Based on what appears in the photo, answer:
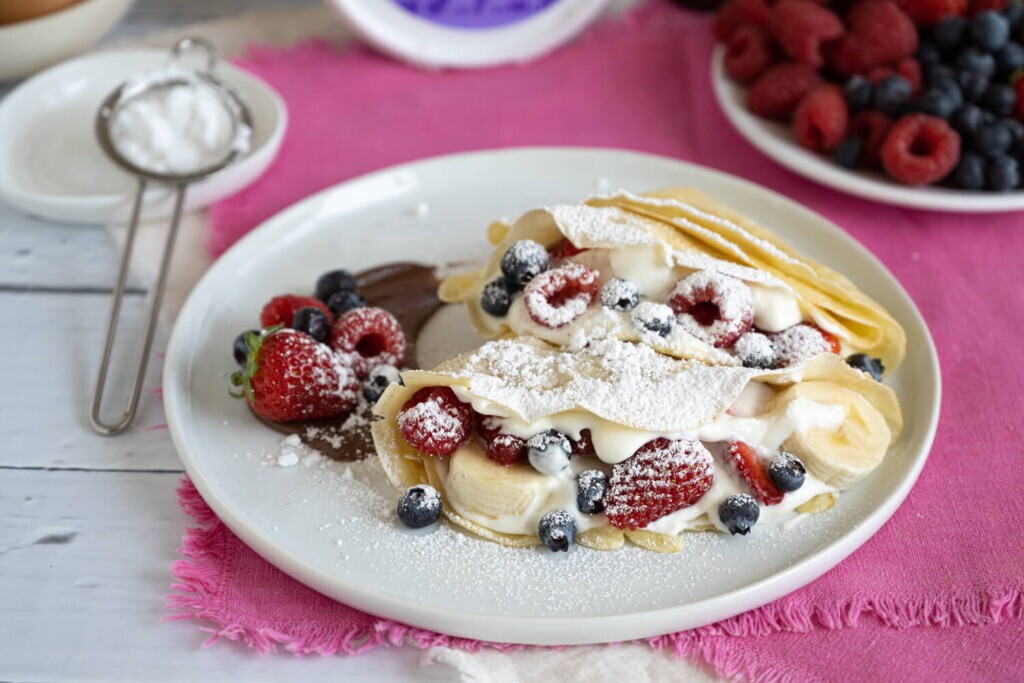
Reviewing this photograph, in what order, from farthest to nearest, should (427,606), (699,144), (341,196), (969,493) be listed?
1. (699,144)
2. (341,196)
3. (969,493)
4. (427,606)

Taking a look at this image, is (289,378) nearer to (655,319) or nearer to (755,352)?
(655,319)

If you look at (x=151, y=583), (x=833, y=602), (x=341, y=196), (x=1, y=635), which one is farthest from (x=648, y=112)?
(x=1, y=635)

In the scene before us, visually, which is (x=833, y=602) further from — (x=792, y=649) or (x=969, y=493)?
(x=969, y=493)

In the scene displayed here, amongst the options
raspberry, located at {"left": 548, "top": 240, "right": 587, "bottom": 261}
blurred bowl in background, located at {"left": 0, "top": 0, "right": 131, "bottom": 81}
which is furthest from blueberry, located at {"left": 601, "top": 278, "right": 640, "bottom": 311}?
blurred bowl in background, located at {"left": 0, "top": 0, "right": 131, "bottom": 81}

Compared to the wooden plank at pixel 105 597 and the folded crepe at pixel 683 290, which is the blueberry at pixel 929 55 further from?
the wooden plank at pixel 105 597

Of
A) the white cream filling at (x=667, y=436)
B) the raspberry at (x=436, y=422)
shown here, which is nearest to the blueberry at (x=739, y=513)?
the white cream filling at (x=667, y=436)

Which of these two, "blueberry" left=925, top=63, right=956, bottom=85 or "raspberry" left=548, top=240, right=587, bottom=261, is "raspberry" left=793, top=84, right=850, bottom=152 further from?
"raspberry" left=548, top=240, right=587, bottom=261
